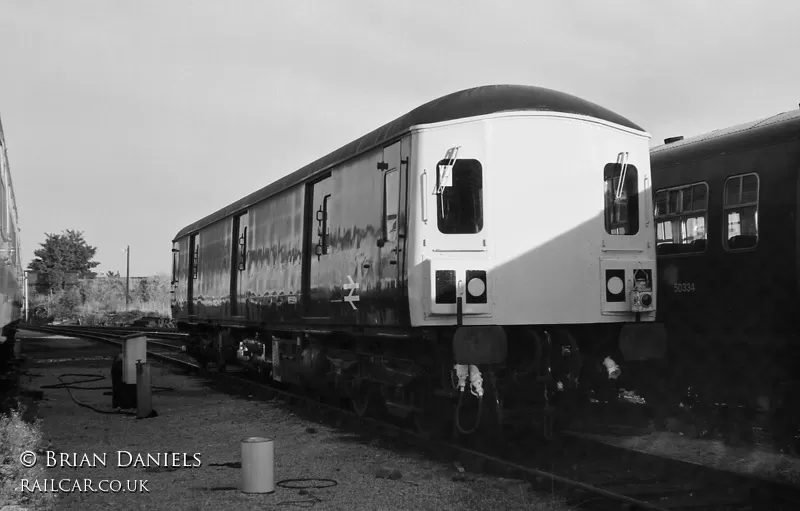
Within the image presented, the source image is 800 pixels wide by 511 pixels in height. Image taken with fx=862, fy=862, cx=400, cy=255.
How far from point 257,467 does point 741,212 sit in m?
6.02

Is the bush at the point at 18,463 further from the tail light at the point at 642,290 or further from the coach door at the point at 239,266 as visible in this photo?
the tail light at the point at 642,290

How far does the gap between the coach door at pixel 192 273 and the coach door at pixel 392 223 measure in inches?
458

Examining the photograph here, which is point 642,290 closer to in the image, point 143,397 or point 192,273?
point 143,397

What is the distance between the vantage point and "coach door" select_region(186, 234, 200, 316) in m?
19.7

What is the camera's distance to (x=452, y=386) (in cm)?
812

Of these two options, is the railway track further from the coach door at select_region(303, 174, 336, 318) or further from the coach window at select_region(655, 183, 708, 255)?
the coach window at select_region(655, 183, 708, 255)

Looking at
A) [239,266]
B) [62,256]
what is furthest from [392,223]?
[62,256]

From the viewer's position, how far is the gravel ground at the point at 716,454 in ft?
24.6

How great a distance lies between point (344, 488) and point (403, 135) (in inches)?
132

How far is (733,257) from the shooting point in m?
9.59

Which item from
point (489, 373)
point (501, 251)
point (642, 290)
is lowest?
point (489, 373)

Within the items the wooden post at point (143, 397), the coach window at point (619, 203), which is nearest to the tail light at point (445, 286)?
the coach window at point (619, 203)

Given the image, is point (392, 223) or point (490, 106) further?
point (392, 223)

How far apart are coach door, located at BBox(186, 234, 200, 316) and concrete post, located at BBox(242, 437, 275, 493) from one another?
43.1 ft
